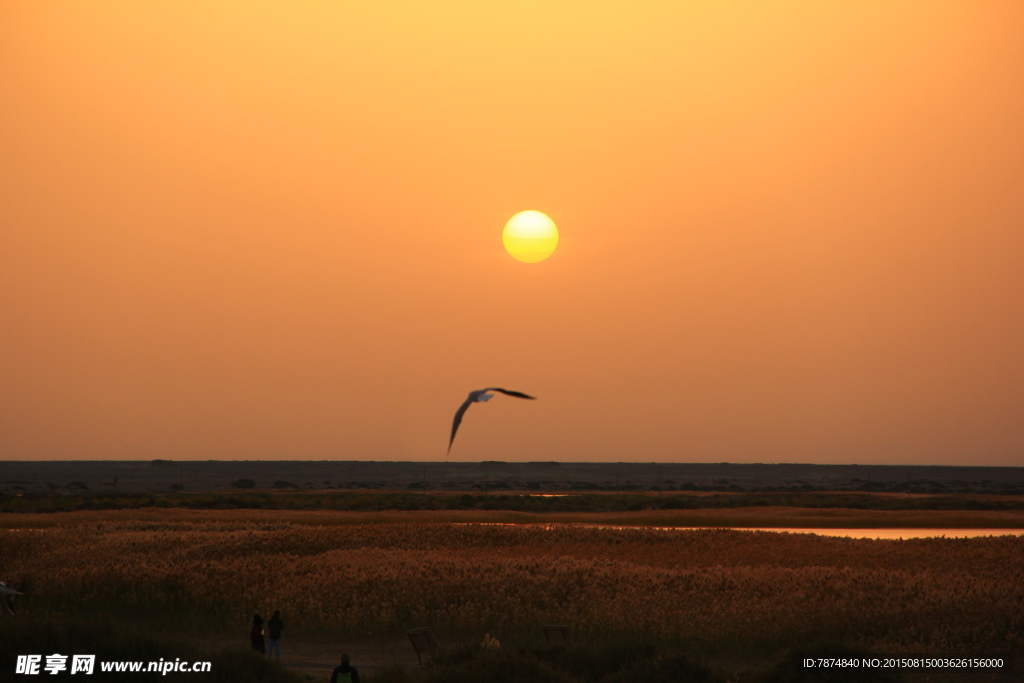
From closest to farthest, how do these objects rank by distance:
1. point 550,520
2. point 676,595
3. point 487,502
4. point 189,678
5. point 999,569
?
point 189,678 → point 676,595 → point 999,569 → point 550,520 → point 487,502

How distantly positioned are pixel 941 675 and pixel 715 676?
212 inches

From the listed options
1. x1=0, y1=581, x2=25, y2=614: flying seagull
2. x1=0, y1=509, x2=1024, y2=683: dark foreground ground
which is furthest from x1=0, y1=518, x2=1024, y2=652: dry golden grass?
x1=0, y1=581, x2=25, y2=614: flying seagull

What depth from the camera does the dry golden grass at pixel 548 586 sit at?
931 inches

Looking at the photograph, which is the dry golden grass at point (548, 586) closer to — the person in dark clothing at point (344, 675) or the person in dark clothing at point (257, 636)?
the person in dark clothing at point (257, 636)

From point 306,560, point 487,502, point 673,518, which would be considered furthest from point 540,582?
point 487,502

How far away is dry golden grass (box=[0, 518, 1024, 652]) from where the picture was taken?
23656 mm

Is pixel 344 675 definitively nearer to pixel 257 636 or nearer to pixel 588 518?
pixel 257 636

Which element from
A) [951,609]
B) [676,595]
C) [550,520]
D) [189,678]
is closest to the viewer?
[189,678]

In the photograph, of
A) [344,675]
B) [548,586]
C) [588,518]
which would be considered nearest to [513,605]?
[548,586]

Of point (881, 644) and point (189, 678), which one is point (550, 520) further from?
point (189, 678)

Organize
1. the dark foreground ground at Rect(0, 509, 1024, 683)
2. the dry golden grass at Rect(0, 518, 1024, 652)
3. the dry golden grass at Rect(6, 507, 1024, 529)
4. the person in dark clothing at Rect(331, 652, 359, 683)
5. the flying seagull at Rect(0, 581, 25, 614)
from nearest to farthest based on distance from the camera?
the person in dark clothing at Rect(331, 652, 359, 683)
the flying seagull at Rect(0, 581, 25, 614)
the dark foreground ground at Rect(0, 509, 1024, 683)
the dry golden grass at Rect(0, 518, 1024, 652)
the dry golden grass at Rect(6, 507, 1024, 529)

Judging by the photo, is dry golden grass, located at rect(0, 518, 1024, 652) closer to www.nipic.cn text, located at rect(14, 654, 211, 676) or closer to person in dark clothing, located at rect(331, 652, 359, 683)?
www.nipic.cn text, located at rect(14, 654, 211, 676)

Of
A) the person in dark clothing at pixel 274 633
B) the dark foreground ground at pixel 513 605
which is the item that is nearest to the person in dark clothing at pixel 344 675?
the dark foreground ground at pixel 513 605

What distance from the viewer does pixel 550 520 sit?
6919 cm
